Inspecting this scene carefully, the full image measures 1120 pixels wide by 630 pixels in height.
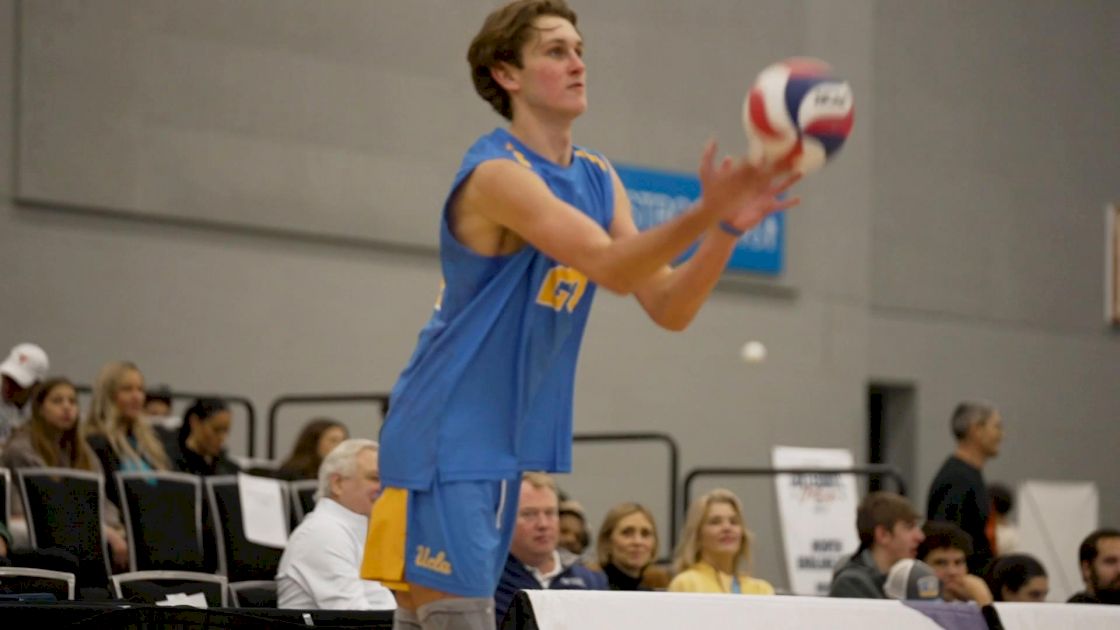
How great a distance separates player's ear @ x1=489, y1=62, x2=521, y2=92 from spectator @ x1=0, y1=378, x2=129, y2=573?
4.91 meters

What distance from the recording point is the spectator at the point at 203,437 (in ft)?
29.2

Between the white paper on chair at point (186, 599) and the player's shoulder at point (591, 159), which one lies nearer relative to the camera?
the player's shoulder at point (591, 159)

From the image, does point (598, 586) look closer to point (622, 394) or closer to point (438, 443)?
point (438, 443)

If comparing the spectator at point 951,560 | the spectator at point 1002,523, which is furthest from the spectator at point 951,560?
the spectator at point 1002,523

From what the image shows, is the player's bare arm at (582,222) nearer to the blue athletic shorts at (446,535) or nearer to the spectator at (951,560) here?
the blue athletic shorts at (446,535)

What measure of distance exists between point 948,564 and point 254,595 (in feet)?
9.70

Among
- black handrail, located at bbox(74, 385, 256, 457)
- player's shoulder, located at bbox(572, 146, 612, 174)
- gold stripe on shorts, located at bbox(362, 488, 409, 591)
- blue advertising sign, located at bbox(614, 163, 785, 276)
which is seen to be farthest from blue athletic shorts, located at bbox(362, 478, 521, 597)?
blue advertising sign, located at bbox(614, 163, 785, 276)

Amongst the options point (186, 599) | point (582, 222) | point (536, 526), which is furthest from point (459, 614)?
point (536, 526)

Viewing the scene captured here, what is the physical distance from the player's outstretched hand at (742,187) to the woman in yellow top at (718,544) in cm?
472

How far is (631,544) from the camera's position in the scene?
7715 millimetres

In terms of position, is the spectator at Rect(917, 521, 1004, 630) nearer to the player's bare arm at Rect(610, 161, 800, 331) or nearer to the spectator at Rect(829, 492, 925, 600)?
the spectator at Rect(829, 492, 925, 600)

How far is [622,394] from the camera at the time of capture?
44.5 ft

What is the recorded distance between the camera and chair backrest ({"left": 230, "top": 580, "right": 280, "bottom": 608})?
607 cm

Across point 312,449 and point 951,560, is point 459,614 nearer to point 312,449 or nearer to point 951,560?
point 951,560
